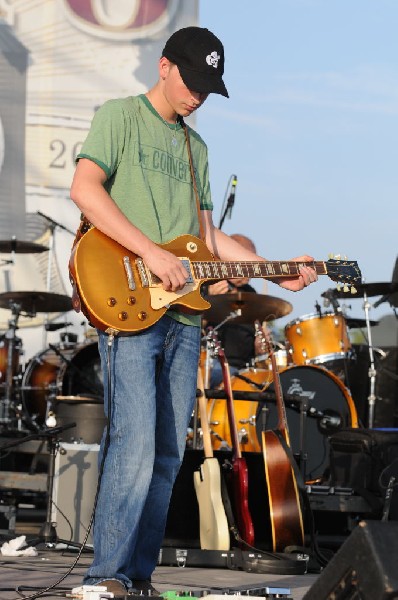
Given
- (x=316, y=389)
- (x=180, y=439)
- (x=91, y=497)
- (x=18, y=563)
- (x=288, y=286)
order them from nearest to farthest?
(x=180, y=439) → (x=288, y=286) → (x=18, y=563) → (x=91, y=497) → (x=316, y=389)

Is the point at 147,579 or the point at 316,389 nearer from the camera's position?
the point at 147,579

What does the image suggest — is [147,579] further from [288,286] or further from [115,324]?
[288,286]

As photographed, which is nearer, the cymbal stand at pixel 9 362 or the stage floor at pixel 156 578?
Result: the stage floor at pixel 156 578

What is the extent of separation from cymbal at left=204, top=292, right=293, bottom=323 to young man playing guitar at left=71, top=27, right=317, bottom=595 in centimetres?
338

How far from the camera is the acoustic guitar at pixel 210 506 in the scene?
19.7ft

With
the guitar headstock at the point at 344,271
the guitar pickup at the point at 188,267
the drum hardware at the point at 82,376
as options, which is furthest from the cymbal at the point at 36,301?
the guitar pickup at the point at 188,267

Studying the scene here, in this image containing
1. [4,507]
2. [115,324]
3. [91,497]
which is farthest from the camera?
[4,507]

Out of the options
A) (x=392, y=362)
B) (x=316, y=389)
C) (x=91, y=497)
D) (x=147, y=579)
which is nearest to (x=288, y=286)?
(x=147, y=579)

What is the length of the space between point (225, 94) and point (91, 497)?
10.4ft

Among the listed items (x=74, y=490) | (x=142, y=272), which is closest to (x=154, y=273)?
(x=142, y=272)

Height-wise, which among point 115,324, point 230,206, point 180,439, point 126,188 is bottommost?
point 180,439

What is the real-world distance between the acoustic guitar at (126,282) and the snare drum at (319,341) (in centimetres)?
503

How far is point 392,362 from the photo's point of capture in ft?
30.1

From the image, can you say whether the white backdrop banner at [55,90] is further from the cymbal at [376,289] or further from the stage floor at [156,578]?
the stage floor at [156,578]
